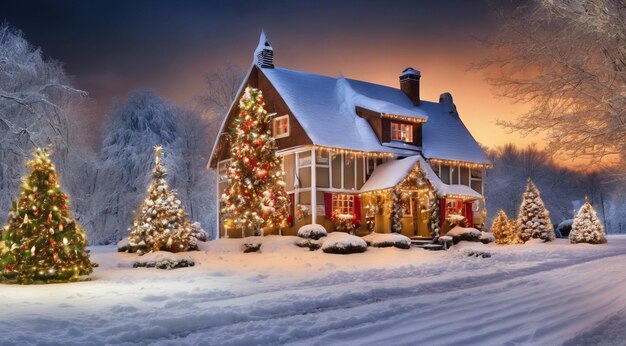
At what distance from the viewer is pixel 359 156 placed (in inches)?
1225

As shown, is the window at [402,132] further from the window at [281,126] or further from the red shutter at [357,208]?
the window at [281,126]

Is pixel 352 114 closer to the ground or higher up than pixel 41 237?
higher up

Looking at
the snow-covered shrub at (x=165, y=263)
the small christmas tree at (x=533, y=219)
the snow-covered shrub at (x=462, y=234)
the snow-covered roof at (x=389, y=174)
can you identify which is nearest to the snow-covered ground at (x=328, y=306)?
the snow-covered shrub at (x=165, y=263)

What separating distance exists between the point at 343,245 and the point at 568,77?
47.3 feet

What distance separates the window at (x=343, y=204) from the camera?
2999 cm

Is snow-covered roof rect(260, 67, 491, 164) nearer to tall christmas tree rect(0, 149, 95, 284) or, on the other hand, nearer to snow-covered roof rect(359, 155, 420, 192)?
snow-covered roof rect(359, 155, 420, 192)

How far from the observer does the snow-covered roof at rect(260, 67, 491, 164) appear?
30.2m

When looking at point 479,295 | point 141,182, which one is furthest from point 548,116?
point 141,182

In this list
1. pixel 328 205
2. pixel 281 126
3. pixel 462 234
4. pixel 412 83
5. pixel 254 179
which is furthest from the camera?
pixel 412 83

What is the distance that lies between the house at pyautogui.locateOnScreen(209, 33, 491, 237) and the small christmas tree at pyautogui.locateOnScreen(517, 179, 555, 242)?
109 inches

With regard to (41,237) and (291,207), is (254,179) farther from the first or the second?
(41,237)

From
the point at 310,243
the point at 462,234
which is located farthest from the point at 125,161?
the point at 462,234

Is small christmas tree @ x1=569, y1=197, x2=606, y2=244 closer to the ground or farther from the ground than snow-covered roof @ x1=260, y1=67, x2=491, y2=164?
closer to the ground

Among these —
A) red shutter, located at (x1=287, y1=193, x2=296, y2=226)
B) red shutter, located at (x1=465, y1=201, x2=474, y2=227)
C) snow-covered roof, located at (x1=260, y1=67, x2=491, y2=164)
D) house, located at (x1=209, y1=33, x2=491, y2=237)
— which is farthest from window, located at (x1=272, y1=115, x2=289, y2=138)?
red shutter, located at (x1=465, y1=201, x2=474, y2=227)
